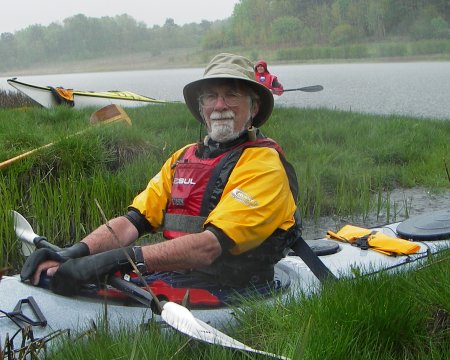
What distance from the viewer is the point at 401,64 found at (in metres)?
32.9

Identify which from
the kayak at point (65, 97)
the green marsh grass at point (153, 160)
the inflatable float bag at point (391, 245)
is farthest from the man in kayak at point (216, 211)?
the kayak at point (65, 97)

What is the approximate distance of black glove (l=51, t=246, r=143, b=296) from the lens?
271 cm

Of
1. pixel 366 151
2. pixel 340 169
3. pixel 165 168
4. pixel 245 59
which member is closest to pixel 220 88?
pixel 245 59

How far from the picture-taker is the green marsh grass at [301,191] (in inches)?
80.5

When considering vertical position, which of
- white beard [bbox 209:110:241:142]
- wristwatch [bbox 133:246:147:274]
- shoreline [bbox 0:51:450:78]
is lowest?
shoreline [bbox 0:51:450:78]

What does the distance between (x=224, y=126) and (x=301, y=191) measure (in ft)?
9.84

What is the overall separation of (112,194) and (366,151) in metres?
4.00

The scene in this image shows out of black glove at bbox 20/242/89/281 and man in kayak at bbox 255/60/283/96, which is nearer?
black glove at bbox 20/242/89/281

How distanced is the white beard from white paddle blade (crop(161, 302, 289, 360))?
3.44 ft

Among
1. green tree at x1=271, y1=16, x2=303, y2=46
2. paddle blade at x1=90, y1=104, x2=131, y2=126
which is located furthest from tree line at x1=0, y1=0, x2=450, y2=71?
paddle blade at x1=90, y1=104, x2=131, y2=126

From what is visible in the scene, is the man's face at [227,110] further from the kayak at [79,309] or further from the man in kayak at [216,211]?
the kayak at [79,309]

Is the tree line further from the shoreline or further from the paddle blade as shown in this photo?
the paddle blade

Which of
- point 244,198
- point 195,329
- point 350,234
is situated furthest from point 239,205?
point 350,234

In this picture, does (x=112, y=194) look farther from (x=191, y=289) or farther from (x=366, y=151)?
(x=366, y=151)
